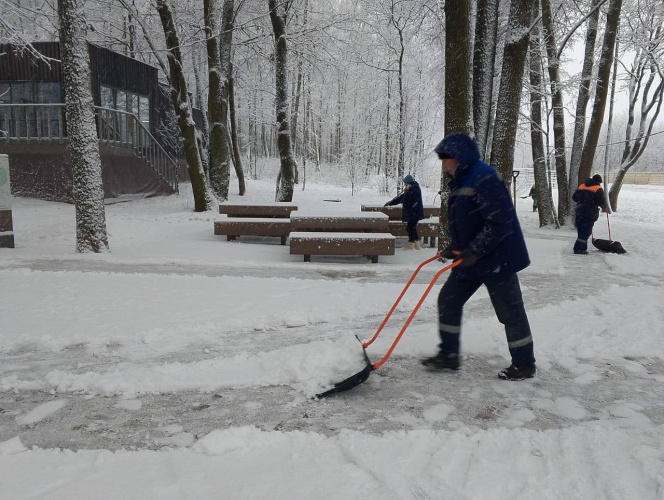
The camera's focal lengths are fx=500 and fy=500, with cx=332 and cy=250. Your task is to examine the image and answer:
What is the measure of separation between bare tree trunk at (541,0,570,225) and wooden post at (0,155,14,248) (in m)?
14.5

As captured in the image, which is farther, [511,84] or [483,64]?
[483,64]

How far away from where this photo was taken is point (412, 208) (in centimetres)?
1059

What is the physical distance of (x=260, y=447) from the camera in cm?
285

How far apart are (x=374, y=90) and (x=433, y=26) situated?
21.8 metres

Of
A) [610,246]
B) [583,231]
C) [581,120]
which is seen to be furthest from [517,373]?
[581,120]

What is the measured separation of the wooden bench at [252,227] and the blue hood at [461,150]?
7382mm

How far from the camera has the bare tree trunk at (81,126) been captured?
796cm

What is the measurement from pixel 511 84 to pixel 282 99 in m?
8.39

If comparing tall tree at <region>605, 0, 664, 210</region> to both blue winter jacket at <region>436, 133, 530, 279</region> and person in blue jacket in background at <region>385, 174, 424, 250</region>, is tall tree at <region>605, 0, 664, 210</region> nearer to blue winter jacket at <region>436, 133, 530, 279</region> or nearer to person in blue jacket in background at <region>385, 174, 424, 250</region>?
person in blue jacket in background at <region>385, 174, 424, 250</region>

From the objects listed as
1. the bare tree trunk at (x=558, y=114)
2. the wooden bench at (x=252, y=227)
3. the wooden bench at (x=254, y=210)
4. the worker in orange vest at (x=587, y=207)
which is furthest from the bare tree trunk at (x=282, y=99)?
the worker in orange vest at (x=587, y=207)

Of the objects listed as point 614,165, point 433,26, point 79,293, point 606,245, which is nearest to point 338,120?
point 433,26

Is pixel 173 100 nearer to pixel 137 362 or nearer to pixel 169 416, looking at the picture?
pixel 137 362

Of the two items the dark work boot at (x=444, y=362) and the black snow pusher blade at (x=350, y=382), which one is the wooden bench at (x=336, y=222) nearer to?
the dark work boot at (x=444, y=362)

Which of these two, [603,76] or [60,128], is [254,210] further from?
[603,76]
